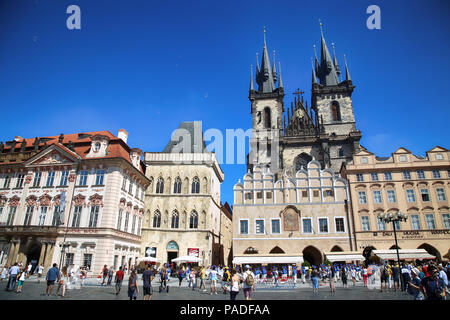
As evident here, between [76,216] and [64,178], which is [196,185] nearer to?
[76,216]

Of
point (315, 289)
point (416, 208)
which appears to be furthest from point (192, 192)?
point (416, 208)

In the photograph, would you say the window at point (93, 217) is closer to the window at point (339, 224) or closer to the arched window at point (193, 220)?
the arched window at point (193, 220)

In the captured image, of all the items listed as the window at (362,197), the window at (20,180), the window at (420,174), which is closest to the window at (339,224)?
the window at (362,197)

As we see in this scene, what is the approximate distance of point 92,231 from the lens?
1084 inches

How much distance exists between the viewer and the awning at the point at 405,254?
2754cm

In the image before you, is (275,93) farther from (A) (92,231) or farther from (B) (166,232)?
(A) (92,231)

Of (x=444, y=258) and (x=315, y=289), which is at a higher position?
(x=444, y=258)

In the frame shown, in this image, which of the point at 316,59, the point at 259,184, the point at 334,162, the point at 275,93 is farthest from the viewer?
the point at 316,59

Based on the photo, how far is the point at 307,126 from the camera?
5088cm

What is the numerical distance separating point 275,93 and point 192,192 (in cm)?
2886

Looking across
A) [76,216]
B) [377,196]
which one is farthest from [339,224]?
[76,216]

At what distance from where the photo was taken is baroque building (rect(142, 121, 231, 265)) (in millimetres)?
33750

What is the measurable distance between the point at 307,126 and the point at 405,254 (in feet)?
90.1

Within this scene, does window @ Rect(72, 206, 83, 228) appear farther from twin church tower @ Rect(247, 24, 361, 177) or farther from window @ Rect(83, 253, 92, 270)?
twin church tower @ Rect(247, 24, 361, 177)
